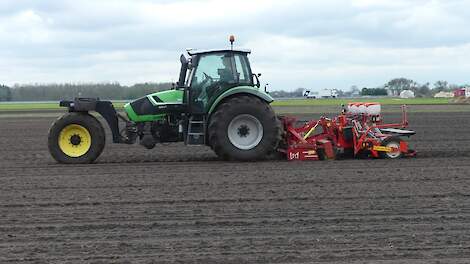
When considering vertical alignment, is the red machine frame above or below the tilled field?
above

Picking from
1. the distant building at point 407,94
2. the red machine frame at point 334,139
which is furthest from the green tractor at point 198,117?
the distant building at point 407,94

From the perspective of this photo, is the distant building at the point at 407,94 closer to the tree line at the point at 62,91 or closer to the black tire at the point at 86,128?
the tree line at the point at 62,91

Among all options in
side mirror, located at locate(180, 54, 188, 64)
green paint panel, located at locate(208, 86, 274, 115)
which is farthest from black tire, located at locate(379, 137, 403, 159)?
side mirror, located at locate(180, 54, 188, 64)

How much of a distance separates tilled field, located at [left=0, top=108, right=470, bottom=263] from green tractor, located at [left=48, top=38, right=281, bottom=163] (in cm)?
42

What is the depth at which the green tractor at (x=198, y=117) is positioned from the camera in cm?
1248

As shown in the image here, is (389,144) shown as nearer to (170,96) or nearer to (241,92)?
(241,92)

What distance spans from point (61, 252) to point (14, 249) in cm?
46

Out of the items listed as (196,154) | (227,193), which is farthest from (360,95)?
(227,193)

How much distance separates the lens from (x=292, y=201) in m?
8.30

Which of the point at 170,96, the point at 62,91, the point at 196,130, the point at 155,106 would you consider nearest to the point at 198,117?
the point at 196,130

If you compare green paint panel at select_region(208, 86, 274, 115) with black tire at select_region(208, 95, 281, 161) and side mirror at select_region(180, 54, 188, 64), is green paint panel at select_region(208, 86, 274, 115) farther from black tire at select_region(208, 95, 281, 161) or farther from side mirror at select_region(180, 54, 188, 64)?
side mirror at select_region(180, 54, 188, 64)

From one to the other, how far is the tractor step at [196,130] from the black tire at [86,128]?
5.31 feet

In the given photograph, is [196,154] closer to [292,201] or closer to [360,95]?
[292,201]

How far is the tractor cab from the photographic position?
12531mm
